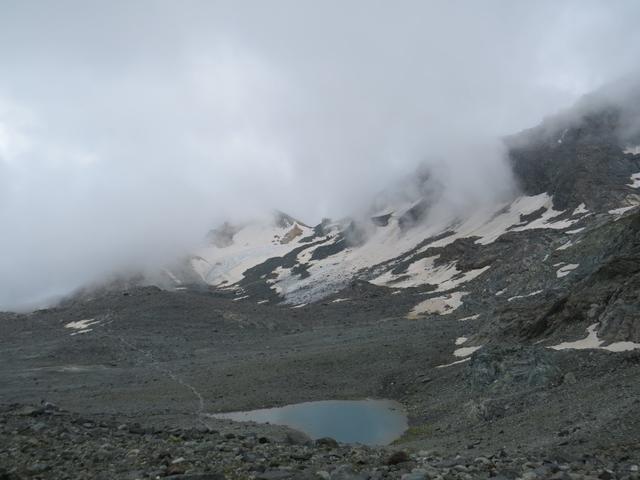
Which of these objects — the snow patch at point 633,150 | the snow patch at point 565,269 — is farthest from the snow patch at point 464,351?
the snow patch at point 633,150

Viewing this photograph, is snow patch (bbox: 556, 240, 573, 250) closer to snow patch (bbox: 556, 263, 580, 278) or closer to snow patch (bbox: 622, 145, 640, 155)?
snow patch (bbox: 556, 263, 580, 278)

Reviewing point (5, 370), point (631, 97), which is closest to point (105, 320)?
point (5, 370)

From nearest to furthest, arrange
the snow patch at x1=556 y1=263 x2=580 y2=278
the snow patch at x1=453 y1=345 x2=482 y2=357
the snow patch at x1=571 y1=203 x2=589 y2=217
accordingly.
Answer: the snow patch at x1=453 y1=345 x2=482 y2=357 < the snow patch at x1=556 y1=263 x2=580 y2=278 < the snow patch at x1=571 y1=203 x2=589 y2=217

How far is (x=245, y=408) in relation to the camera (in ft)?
129

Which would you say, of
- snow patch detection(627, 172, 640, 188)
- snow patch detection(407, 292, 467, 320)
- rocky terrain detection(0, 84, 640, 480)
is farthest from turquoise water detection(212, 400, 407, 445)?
snow patch detection(627, 172, 640, 188)

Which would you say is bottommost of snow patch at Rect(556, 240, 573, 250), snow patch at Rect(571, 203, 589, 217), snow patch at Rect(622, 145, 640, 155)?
snow patch at Rect(556, 240, 573, 250)

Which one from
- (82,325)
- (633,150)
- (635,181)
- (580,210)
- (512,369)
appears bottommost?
(512,369)

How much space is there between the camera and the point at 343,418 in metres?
34.5

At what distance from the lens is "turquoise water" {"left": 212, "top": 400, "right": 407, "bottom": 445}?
2995 centimetres

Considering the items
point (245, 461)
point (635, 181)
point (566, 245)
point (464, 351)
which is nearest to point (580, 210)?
point (635, 181)

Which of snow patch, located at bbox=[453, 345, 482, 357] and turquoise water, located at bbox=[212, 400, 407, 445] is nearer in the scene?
turquoise water, located at bbox=[212, 400, 407, 445]

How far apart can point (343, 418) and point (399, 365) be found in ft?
41.8

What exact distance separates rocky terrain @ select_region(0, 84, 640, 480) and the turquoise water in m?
1.42

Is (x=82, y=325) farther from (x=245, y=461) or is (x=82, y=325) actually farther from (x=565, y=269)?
(x=245, y=461)
